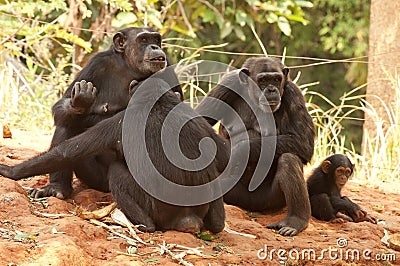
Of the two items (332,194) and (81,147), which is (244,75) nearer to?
(332,194)

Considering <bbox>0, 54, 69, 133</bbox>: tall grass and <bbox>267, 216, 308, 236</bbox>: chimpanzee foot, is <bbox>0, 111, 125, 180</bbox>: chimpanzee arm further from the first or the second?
<bbox>0, 54, 69, 133</bbox>: tall grass

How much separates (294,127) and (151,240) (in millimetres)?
2160

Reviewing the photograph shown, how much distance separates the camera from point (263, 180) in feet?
20.9

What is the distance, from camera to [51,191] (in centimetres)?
556

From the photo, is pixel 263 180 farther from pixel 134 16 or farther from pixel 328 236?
pixel 134 16

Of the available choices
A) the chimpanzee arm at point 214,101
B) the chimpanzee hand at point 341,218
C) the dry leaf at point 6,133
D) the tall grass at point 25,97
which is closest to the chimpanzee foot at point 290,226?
the chimpanzee hand at point 341,218

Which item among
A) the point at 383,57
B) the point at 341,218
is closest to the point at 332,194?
the point at 341,218

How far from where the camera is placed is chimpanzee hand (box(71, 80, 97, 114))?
543 centimetres

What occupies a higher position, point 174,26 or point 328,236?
point 174,26

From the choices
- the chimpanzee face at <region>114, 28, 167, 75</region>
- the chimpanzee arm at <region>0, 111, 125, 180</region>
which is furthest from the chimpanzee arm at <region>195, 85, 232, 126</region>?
the chimpanzee arm at <region>0, 111, 125, 180</region>

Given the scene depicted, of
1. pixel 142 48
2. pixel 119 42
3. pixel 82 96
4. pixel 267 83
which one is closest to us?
pixel 82 96

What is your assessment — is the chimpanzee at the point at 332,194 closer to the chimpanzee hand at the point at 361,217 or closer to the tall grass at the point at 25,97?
the chimpanzee hand at the point at 361,217

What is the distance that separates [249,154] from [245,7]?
7.69 m

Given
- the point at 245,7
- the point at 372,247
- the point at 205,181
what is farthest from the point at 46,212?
the point at 245,7
